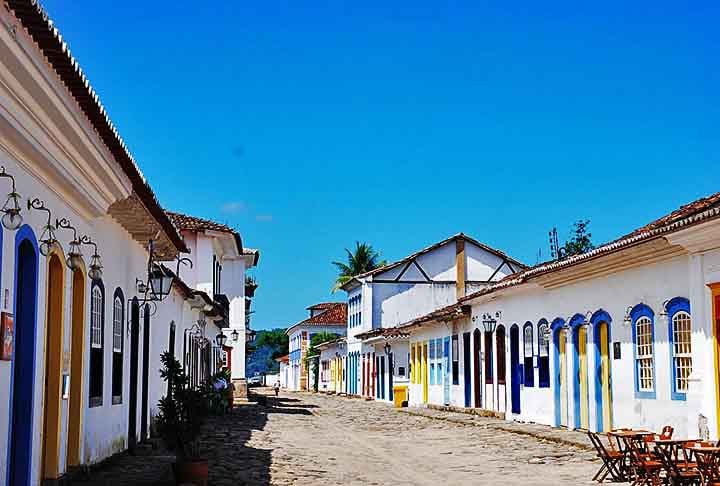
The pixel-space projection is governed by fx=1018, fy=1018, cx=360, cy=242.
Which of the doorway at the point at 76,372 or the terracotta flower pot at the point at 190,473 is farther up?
the doorway at the point at 76,372

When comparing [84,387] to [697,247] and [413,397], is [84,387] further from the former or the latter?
[413,397]

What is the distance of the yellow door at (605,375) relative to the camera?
64.1ft

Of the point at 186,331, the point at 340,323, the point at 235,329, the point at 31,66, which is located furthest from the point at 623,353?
the point at 340,323

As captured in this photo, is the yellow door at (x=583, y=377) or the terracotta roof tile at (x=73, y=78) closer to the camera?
the terracotta roof tile at (x=73, y=78)

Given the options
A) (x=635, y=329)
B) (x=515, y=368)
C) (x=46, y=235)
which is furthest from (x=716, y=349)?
(x=515, y=368)

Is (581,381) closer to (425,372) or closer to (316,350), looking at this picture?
(425,372)

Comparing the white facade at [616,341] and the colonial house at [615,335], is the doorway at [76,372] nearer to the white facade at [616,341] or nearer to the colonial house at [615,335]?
the colonial house at [615,335]

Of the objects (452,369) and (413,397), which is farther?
(413,397)

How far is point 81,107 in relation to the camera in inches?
336

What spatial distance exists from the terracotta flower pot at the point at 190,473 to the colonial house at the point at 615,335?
280 inches

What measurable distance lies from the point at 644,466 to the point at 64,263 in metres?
6.85

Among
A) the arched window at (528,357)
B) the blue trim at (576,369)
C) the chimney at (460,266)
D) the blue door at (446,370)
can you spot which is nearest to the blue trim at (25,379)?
the blue trim at (576,369)

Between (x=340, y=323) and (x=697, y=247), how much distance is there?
193ft

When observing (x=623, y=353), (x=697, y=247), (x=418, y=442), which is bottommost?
(x=418, y=442)
